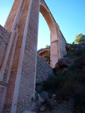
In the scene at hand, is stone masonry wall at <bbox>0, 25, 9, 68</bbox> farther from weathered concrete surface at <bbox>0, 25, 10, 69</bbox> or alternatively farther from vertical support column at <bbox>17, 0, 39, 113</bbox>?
vertical support column at <bbox>17, 0, 39, 113</bbox>

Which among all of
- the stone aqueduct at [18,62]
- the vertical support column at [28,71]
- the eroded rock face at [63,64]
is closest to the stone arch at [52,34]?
the eroded rock face at [63,64]

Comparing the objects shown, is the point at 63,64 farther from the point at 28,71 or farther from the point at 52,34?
the point at 52,34

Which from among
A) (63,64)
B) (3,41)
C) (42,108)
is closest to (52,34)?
(63,64)

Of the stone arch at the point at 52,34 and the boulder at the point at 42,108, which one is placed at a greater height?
the stone arch at the point at 52,34

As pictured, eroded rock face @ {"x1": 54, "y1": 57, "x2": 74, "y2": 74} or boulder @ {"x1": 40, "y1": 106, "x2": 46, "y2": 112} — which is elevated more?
eroded rock face @ {"x1": 54, "y1": 57, "x2": 74, "y2": 74}

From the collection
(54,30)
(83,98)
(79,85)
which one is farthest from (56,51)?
(83,98)

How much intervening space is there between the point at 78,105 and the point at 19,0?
25.2ft

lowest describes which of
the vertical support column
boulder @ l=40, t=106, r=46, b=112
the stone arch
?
boulder @ l=40, t=106, r=46, b=112

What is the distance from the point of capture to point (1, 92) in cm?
358

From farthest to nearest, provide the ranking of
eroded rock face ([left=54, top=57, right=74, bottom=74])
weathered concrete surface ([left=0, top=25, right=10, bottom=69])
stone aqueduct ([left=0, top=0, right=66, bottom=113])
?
eroded rock face ([left=54, top=57, right=74, bottom=74]) < weathered concrete surface ([left=0, top=25, right=10, bottom=69]) < stone aqueduct ([left=0, top=0, right=66, bottom=113])

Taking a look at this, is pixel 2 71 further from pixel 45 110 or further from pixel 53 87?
pixel 53 87

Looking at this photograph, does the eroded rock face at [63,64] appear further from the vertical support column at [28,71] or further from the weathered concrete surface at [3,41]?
the weathered concrete surface at [3,41]

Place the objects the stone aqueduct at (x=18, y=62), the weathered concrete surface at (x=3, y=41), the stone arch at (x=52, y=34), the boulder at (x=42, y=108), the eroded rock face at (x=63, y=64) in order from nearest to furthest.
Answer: the stone aqueduct at (x=18, y=62) < the boulder at (x=42, y=108) < the weathered concrete surface at (x=3, y=41) < the eroded rock face at (x=63, y=64) < the stone arch at (x=52, y=34)

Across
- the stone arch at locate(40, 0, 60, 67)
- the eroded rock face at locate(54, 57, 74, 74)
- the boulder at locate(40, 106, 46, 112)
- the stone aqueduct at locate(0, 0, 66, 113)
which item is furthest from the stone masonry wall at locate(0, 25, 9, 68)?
the stone arch at locate(40, 0, 60, 67)
